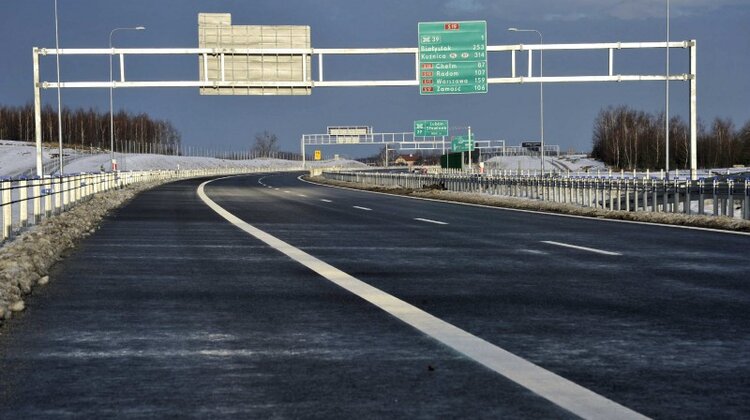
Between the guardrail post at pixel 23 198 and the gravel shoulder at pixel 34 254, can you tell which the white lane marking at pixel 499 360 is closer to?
the gravel shoulder at pixel 34 254

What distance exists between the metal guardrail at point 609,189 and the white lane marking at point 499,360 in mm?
17546

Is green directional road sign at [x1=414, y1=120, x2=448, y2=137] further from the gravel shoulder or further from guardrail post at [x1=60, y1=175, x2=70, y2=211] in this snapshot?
the gravel shoulder

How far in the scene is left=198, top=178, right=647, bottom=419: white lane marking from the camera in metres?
4.91

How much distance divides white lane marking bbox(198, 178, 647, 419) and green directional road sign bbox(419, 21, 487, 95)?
1241 inches

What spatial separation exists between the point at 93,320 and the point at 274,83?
33327 mm

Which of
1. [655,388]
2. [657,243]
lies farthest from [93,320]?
[657,243]

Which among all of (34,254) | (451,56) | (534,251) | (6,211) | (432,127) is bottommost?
(534,251)

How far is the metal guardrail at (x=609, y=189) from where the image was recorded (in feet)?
94.4

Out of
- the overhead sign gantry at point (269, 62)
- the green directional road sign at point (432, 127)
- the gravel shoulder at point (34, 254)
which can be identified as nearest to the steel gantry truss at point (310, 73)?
the overhead sign gantry at point (269, 62)

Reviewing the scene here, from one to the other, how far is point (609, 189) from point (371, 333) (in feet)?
88.2

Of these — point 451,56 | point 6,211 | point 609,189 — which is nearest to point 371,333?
point 6,211

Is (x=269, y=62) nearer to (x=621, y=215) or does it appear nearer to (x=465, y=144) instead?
(x=621, y=215)

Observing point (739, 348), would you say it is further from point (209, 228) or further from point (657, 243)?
point (209, 228)

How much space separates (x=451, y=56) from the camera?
137 feet
